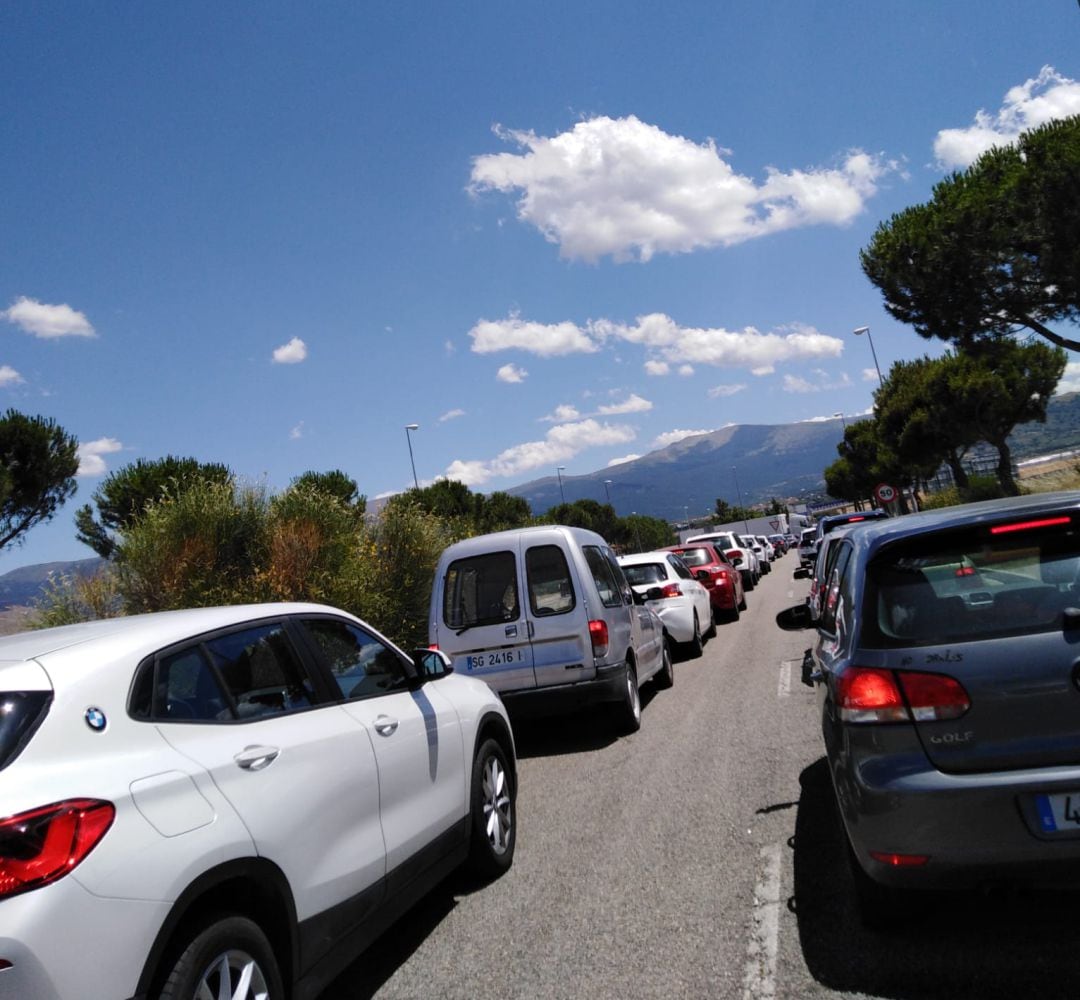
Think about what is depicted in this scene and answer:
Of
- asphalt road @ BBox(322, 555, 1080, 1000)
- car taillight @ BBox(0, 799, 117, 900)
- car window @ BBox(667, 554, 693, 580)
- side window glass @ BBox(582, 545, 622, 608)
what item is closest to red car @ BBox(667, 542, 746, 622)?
car window @ BBox(667, 554, 693, 580)

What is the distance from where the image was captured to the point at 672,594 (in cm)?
1402

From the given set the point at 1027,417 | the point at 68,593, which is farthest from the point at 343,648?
the point at 1027,417

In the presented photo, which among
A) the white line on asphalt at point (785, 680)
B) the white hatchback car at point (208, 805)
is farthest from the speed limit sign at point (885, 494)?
the white hatchback car at point (208, 805)

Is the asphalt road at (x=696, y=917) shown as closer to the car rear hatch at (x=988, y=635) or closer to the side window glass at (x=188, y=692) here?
the car rear hatch at (x=988, y=635)

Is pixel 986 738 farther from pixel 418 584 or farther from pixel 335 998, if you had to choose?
pixel 418 584

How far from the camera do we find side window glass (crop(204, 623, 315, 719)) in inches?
138

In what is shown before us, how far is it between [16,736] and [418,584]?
1506 cm

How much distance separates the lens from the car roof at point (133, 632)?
10.1 ft

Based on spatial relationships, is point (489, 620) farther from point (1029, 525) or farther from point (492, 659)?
point (1029, 525)

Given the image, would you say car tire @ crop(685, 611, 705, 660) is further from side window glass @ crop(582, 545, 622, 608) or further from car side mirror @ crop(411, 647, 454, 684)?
car side mirror @ crop(411, 647, 454, 684)

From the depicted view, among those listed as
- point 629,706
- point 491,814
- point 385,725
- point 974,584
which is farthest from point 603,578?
point 974,584

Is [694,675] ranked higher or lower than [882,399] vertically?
lower

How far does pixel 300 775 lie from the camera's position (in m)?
3.47

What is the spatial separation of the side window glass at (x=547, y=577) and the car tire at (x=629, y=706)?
95 centimetres
